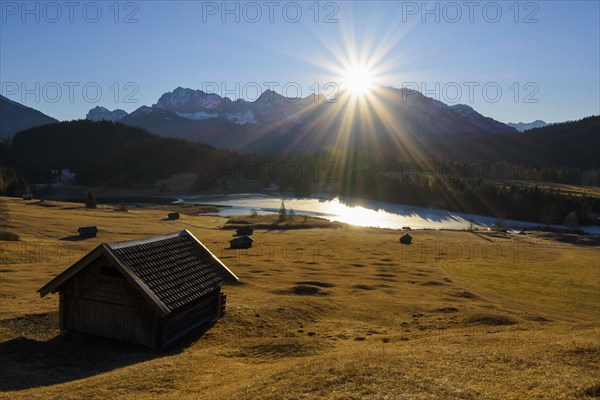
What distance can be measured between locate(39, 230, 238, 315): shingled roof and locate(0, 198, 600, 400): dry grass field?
103 inches

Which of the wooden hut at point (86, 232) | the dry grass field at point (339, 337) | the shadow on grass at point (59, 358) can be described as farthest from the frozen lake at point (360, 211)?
the shadow on grass at point (59, 358)

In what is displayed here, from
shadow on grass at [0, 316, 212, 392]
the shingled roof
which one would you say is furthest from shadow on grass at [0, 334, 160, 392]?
the shingled roof

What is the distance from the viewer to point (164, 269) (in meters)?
23.3

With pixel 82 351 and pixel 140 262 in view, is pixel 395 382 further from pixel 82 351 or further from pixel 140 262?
pixel 82 351

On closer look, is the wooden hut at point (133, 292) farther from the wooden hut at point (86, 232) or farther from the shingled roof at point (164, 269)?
the wooden hut at point (86, 232)

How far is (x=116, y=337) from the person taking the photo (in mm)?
22734

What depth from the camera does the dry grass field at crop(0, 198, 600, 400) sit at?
50.2 feet

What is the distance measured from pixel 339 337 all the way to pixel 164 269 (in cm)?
1086

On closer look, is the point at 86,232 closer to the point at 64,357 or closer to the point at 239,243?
the point at 239,243

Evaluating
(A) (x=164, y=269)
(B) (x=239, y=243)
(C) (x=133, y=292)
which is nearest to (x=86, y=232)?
(B) (x=239, y=243)

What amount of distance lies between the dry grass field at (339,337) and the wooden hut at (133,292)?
84 cm

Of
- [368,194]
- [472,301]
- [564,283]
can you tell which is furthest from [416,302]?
[368,194]

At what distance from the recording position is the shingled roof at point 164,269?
848 inches

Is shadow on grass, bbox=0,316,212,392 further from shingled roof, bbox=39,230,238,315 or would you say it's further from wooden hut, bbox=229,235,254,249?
wooden hut, bbox=229,235,254,249
